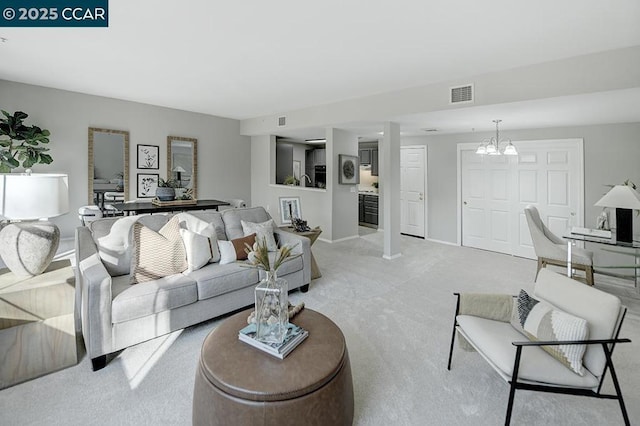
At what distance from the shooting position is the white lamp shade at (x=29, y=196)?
2.00m

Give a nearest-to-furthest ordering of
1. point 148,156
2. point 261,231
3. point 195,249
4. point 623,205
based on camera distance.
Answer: point 195,249
point 623,205
point 261,231
point 148,156

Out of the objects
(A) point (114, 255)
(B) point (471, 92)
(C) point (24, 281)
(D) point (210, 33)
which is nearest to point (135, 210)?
(A) point (114, 255)

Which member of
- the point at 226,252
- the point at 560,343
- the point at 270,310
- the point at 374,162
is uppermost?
the point at 374,162

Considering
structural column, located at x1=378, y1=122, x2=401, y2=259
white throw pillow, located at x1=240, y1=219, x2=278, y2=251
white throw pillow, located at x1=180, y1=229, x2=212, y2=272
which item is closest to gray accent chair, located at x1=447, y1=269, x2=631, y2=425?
white throw pillow, located at x1=240, y1=219, x2=278, y2=251

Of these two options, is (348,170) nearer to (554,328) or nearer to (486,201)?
(486,201)

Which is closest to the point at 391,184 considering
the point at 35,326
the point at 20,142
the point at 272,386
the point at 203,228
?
the point at 203,228

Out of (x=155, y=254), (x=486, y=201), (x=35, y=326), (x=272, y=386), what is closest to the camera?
(x=272, y=386)

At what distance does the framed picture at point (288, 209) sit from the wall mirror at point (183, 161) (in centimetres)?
317

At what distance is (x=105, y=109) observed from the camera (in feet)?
18.1

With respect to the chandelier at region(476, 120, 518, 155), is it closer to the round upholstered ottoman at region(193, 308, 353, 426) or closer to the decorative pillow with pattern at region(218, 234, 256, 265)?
the decorative pillow with pattern at region(218, 234, 256, 265)

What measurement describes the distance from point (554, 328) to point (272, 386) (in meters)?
1.52

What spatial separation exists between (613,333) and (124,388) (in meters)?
2.76

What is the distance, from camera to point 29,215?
2.06 meters

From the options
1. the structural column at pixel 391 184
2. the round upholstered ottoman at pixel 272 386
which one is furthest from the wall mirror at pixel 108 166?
the round upholstered ottoman at pixel 272 386
